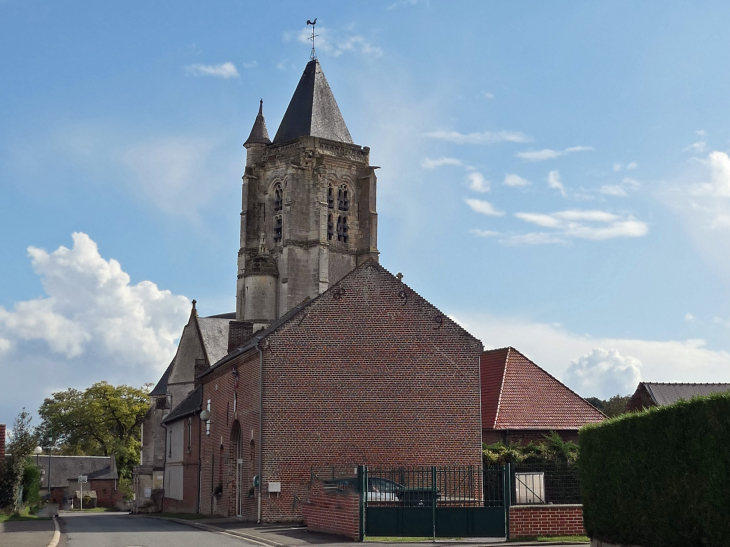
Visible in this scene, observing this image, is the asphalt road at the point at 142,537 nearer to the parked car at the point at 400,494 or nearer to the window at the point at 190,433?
the parked car at the point at 400,494

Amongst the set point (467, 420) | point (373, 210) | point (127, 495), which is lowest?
point (127, 495)

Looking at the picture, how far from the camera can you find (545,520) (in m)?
21.1

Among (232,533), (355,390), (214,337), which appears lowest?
(232,533)

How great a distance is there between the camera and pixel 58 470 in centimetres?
8431

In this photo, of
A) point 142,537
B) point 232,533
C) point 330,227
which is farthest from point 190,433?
point 330,227

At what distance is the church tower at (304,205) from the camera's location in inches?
2633

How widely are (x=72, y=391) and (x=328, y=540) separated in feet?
239

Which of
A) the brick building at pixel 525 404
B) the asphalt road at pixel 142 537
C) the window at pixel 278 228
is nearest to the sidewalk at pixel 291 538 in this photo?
the asphalt road at pixel 142 537

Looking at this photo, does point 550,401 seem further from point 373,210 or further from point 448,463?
point 373,210

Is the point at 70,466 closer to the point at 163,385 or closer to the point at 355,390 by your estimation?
the point at 163,385

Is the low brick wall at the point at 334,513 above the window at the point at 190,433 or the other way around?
the other way around

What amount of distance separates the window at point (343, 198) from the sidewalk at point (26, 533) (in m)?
44.6

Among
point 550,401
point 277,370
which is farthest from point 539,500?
point 550,401

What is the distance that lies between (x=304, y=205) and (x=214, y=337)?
1606cm
